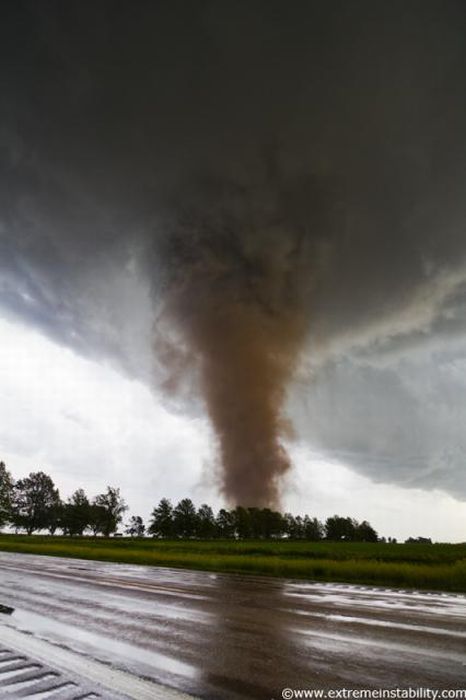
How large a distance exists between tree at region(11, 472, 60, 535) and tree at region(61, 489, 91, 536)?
3.70 m

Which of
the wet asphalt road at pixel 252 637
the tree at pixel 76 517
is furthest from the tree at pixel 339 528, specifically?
the wet asphalt road at pixel 252 637

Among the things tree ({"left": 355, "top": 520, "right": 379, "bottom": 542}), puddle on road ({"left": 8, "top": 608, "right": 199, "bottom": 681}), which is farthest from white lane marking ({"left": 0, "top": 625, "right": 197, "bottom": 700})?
tree ({"left": 355, "top": 520, "right": 379, "bottom": 542})

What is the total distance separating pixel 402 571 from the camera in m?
22.2

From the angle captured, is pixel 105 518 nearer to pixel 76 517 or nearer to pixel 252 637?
pixel 76 517

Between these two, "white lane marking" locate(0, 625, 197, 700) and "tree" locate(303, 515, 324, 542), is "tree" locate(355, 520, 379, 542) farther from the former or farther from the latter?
"white lane marking" locate(0, 625, 197, 700)

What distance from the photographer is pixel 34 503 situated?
119750 millimetres

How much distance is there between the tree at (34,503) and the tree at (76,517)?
146 inches

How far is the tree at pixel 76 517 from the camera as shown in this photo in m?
118

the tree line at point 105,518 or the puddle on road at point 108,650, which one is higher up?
the tree line at point 105,518

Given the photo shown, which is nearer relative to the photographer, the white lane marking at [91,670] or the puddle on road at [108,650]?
the white lane marking at [91,670]

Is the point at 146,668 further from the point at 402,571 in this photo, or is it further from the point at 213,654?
the point at 402,571

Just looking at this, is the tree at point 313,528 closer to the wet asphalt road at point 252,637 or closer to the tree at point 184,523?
the tree at point 184,523

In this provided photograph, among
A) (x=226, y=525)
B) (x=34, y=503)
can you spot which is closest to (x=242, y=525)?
(x=226, y=525)

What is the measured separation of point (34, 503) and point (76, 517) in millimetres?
12069
